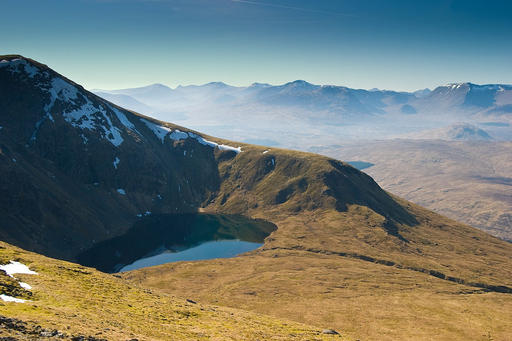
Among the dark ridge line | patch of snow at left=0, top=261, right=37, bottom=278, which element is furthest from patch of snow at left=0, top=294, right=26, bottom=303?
the dark ridge line

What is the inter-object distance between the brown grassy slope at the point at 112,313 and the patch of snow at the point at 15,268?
5.37 feet

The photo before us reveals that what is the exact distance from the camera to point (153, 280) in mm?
146625

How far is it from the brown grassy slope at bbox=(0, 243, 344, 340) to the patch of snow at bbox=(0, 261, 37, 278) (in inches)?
64.4

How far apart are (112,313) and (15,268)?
2997 centimetres

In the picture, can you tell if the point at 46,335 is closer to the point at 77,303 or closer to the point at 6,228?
the point at 77,303

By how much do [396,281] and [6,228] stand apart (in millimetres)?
193687

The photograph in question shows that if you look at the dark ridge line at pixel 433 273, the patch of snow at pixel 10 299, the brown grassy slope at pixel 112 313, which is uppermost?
the patch of snow at pixel 10 299

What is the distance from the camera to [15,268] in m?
71.6

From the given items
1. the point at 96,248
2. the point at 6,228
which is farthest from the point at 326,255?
the point at 6,228

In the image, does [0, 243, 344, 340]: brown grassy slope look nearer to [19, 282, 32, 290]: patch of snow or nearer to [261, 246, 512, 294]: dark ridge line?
[19, 282, 32, 290]: patch of snow

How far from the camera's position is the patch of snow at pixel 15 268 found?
2660 inches

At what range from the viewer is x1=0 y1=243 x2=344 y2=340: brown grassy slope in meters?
47.8

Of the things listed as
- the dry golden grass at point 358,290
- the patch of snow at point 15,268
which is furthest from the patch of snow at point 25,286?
the dry golden grass at point 358,290

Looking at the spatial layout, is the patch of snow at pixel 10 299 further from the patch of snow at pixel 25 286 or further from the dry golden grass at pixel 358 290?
the dry golden grass at pixel 358 290
